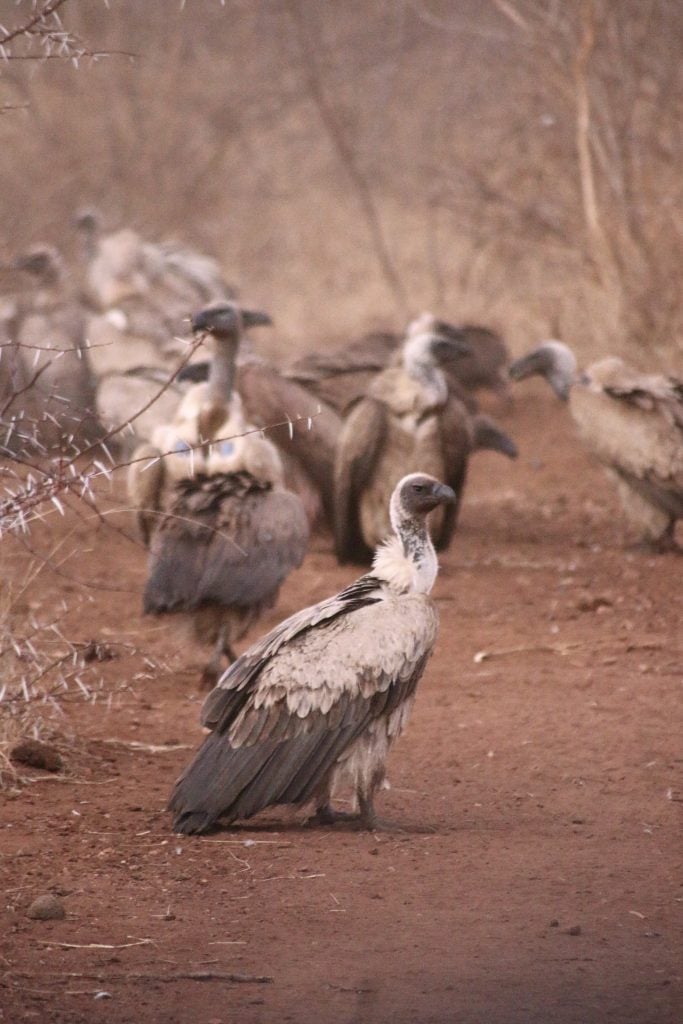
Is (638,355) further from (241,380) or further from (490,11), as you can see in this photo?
(490,11)

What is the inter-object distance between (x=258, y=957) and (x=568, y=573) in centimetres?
460

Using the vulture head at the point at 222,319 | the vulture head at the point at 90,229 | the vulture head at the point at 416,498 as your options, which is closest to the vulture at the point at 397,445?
the vulture head at the point at 222,319

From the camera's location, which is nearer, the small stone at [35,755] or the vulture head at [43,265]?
the small stone at [35,755]

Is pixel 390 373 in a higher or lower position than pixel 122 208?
lower

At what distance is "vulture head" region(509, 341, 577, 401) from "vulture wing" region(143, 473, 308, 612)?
3.39 meters

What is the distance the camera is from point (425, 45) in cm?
1880

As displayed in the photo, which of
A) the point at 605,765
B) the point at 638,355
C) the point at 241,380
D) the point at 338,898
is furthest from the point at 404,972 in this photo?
the point at 638,355

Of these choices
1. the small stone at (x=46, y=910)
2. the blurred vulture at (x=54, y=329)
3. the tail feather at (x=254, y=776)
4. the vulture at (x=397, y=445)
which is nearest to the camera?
the small stone at (x=46, y=910)

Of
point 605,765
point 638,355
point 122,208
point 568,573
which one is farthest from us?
point 122,208

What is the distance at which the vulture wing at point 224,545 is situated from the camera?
6078mm

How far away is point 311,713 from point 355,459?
374 cm

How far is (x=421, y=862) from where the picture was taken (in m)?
4.44

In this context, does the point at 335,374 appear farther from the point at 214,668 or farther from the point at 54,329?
the point at 214,668

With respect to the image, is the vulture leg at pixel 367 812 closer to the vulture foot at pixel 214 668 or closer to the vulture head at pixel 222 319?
the vulture foot at pixel 214 668
